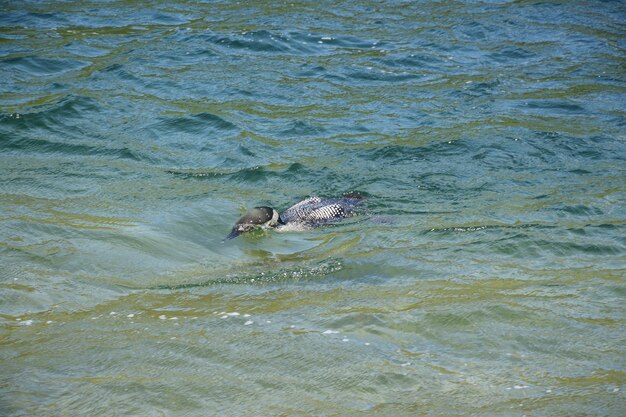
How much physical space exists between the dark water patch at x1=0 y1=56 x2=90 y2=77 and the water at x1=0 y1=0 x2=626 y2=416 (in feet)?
0.16

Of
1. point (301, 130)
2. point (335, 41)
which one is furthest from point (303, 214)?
point (335, 41)

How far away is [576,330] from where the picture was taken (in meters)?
4.91

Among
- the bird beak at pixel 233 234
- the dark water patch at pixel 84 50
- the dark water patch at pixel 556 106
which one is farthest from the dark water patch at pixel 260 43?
the bird beak at pixel 233 234

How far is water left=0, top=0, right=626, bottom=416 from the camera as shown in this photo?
433 cm

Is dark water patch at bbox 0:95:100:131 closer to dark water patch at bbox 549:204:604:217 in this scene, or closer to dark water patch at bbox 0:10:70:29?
dark water patch at bbox 0:10:70:29

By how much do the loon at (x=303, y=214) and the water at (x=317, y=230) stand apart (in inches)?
5.6

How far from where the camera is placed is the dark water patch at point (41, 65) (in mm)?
11766

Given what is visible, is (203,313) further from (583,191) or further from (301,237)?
(583,191)

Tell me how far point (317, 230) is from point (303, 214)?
0.77ft

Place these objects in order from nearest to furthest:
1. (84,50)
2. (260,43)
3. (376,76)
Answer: (376,76) → (84,50) → (260,43)

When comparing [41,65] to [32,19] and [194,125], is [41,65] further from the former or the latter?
[194,125]

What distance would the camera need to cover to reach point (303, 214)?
7.27 metres

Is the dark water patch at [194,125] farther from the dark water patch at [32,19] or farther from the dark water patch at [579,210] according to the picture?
the dark water patch at [32,19]

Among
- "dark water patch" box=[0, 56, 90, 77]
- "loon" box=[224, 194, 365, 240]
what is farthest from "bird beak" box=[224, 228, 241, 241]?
"dark water patch" box=[0, 56, 90, 77]
